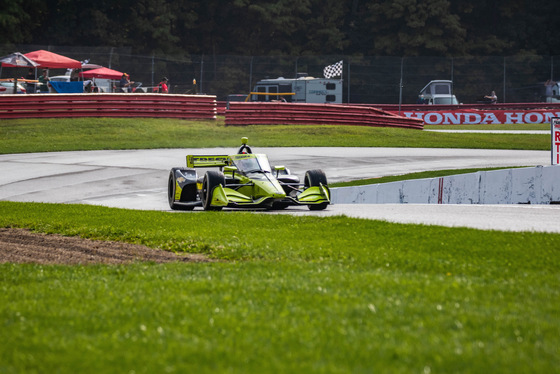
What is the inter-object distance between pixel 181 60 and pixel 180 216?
33.3 metres

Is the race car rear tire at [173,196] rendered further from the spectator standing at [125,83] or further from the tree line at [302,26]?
Result: the tree line at [302,26]

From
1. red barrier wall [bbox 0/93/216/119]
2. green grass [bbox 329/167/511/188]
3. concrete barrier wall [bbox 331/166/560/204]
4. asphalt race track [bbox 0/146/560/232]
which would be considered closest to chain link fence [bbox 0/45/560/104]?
red barrier wall [bbox 0/93/216/119]

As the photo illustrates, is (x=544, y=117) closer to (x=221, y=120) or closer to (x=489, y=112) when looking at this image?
(x=489, y=112)

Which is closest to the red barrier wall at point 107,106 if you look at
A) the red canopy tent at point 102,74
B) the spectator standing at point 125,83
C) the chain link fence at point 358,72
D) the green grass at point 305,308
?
the spectator standing at point 125,83

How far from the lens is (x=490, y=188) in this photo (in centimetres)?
1756

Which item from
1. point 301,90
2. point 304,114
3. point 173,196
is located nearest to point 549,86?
point 301,90

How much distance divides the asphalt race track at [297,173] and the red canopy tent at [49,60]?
556 inches

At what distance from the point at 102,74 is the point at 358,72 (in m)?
15.2

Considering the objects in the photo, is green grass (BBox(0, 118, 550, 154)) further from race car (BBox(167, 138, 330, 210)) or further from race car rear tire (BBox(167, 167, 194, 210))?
race car (BBox(167, 138, 330, 210))

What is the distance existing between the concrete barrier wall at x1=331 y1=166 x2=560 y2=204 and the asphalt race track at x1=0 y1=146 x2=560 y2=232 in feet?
8.34

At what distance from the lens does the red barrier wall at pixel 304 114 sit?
32.8 meters

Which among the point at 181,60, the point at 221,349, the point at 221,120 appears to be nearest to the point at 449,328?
the point at 221,349

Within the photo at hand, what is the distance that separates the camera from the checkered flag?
146 feet

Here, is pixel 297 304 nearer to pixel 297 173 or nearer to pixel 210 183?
pixel 210 183
